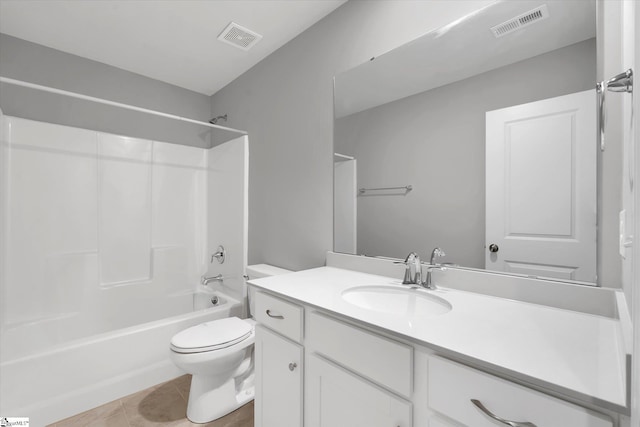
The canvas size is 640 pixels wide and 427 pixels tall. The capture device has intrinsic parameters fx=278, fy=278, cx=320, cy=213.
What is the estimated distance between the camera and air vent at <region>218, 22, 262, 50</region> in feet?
6.25

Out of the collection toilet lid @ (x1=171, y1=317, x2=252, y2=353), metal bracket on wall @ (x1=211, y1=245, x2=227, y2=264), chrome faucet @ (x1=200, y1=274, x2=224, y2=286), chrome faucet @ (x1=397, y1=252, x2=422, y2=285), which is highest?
chrome faucet @ (x1=397, y1=252, x2=422, y2=285)

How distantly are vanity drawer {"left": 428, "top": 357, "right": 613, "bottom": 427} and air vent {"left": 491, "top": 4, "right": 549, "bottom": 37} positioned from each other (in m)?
1.22

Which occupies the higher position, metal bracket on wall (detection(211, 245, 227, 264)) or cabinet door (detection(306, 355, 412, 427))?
metal bracket on wall (detection(211, 245, 227, 264))

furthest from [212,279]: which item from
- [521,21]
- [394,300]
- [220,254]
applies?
[521,21]

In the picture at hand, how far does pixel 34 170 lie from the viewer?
204 cm

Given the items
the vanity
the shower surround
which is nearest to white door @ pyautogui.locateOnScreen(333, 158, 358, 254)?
the vanity

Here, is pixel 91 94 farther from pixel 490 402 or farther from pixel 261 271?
pixel 490 402

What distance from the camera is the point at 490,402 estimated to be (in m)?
0.61

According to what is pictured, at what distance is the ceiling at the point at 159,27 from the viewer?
170cm

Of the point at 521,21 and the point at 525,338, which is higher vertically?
the point at 521,21

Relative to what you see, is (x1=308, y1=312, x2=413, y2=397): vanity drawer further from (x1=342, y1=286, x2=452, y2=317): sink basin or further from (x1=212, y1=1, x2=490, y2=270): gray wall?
(x1=212, y1=1, x2=490, y2=270): gray wall

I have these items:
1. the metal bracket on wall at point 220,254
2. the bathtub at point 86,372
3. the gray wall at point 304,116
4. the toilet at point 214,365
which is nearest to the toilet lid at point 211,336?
the toilet at point 214,365

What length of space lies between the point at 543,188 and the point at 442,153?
399 millimetres

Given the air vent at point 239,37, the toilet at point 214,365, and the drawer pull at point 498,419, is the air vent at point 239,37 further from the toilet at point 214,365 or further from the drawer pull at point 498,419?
the drawer pull at point 498,419
